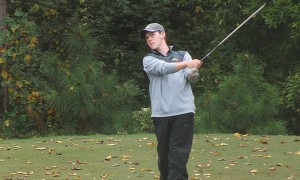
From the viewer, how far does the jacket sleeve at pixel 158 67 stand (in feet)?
21.4

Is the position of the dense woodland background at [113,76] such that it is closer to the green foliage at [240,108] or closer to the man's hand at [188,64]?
the green foliage at [240,108]

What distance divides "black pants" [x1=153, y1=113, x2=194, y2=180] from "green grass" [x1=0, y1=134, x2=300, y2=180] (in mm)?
1749

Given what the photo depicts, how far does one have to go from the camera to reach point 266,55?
56.5 feet

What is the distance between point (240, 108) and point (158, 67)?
23.4 feet

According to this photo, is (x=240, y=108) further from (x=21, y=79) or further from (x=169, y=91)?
(x=169, y=91)

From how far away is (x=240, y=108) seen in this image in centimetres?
1354

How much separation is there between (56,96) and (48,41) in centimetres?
400

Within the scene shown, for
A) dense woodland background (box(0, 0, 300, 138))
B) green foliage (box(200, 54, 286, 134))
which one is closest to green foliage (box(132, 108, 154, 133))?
dense woodland background (box(0, 0, 300, 138))

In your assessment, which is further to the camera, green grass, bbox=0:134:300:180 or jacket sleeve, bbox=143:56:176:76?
green grass, bbox=0:134:300:180

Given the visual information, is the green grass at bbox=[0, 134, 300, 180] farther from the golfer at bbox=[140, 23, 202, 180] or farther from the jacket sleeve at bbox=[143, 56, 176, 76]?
the jacket sleeve at bbox=[143, 56, 176, 76]

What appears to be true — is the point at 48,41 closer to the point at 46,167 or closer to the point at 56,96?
the point at 56,96

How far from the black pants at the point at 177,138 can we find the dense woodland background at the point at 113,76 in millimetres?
6902

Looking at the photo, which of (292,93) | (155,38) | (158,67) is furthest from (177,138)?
(292,93)

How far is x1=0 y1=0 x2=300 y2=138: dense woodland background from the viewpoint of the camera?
45.3ft
